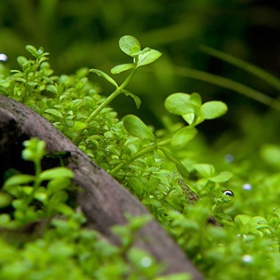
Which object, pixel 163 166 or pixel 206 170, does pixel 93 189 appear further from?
pixel 206 170

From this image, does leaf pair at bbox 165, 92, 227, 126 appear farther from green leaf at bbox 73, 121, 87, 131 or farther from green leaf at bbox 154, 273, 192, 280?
green leaf at bbox 154, 273, 192, 280

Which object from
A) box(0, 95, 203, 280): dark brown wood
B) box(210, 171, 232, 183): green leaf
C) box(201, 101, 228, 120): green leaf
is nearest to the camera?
box(0, 95, 203, 280): dark brown wood

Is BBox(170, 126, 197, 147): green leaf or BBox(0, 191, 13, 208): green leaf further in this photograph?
BBox(170, 126, 197, 147): green leaf

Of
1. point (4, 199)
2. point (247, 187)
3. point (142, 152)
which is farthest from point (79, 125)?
point (247, 187)

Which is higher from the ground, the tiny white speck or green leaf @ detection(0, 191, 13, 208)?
the tiny white speck

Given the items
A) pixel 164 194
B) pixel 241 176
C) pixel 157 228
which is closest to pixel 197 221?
pixel 157 228

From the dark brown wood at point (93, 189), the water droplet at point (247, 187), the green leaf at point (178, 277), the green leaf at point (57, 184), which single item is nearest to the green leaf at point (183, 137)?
the dark brown wood at point (93, 189)

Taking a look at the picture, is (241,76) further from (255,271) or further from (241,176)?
(255,271)

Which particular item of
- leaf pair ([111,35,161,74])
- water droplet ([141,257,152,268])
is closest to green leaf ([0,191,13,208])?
water droplet ([141,257,152,268])
